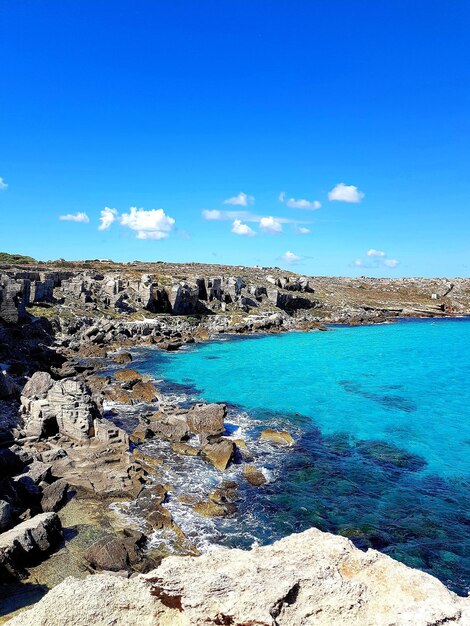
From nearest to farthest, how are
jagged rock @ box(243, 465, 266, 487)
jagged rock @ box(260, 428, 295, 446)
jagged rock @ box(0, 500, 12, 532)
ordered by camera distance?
jagged rock @ box(0, 500, 12, 532)
jagged rock @ box(243, 465, 266, 487)
jagged rock @ box(260, 428, 295, 446)

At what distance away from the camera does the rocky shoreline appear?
15.4 m

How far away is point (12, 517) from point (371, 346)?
2418 inches

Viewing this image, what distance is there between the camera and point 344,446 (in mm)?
28250

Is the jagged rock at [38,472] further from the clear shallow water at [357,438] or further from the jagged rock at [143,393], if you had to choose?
the jagged rock at [143,393]

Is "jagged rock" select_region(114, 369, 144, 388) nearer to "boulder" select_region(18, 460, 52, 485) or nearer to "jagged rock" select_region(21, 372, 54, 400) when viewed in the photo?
"jagged rock" select_region(21, 372, 54, 400)

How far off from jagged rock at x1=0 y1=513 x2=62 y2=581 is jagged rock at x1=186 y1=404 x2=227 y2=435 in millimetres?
12850

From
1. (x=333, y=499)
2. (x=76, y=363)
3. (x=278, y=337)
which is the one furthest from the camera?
(x=278, y=337)

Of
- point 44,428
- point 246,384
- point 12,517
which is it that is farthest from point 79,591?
point 246,384

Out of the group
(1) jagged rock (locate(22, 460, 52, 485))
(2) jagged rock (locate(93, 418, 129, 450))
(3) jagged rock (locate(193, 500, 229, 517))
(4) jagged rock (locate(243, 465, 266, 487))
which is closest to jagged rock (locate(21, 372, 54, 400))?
(2) jagged rock (locate(93, 418, 129, 450))

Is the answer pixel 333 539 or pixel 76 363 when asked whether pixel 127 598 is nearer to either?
pixel 333 539

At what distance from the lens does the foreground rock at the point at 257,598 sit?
627 centimetres

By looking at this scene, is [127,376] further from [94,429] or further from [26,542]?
[26,542]

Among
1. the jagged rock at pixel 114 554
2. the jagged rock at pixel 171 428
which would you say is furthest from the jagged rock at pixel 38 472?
the jagged rock at pixel 171 428

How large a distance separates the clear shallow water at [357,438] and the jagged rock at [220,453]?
1.87 metres
